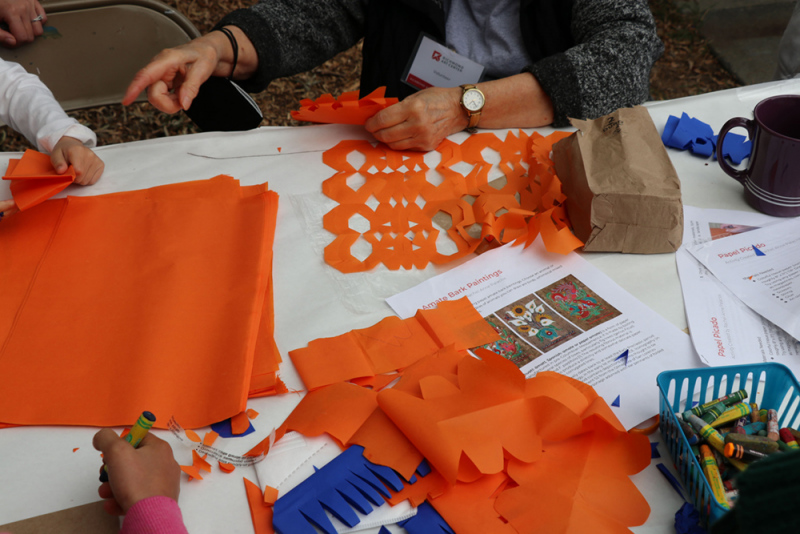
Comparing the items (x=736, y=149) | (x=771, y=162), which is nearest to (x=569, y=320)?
(x=771, y=162)

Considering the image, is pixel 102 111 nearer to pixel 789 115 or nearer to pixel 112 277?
pixel 112 277

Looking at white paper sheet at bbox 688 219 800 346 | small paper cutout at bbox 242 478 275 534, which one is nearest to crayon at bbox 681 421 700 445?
white paper sheet at bbox 688 219 800 346

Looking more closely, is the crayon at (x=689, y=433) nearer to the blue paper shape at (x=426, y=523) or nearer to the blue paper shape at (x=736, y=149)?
the blue paper shape at (x=426, y=523)

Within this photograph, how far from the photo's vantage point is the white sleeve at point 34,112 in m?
1.00

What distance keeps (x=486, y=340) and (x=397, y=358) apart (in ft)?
0.38

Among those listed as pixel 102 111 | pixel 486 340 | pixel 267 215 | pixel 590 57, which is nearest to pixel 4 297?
pixel 267 215

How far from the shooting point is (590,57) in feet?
3.39

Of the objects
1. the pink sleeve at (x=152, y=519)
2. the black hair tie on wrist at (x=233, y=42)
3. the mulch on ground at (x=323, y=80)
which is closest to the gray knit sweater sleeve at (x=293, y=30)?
the black hair tie on wrist at (x=233, y=42)

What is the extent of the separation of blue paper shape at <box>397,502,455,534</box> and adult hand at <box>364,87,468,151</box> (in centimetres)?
64

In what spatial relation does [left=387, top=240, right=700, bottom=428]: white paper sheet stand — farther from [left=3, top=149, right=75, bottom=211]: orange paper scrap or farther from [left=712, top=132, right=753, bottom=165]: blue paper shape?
[left=3, top=149, right=75, bottom=211]: orange paper scrap

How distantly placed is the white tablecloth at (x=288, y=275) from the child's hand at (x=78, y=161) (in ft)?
0.06

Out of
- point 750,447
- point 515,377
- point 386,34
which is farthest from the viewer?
point 386,34

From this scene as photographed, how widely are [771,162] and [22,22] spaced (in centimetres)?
148

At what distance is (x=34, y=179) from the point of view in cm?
87
